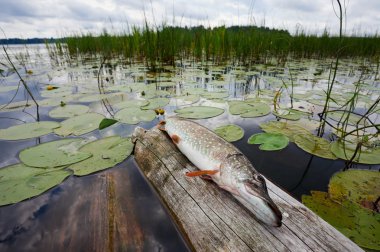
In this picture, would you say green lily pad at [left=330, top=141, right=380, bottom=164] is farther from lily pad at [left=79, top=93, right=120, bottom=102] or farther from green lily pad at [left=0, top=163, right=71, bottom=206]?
lily pad at [left=79, top=93, right=120, bottom=102]

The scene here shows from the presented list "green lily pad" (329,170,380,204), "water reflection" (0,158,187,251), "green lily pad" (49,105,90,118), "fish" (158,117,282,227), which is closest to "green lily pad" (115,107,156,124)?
"green lily pad" (49,105,90,118)

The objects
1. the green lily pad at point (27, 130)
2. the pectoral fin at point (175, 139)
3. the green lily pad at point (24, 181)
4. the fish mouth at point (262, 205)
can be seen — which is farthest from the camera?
the green lily pad at point (27, 130)

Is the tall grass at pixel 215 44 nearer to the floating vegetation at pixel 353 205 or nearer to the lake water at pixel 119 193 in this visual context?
the lake water at pixel 119 193

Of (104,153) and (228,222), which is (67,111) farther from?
(228,222)

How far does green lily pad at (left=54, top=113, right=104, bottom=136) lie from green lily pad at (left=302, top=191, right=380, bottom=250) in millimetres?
2546

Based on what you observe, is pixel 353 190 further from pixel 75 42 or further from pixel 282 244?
pixel 75 42

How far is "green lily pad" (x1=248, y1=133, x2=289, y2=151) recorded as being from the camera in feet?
7.29

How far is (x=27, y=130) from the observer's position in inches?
104

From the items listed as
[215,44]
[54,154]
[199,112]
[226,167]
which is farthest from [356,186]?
[215,44]

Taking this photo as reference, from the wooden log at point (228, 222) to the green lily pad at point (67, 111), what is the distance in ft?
6.76

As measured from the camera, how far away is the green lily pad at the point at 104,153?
6.52 feet

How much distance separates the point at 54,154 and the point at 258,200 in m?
2.06

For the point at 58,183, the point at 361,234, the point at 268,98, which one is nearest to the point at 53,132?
the point at 58,183

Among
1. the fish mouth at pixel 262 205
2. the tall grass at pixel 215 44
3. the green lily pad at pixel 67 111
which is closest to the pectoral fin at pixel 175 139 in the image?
the fish mouth at pixel 262 205
